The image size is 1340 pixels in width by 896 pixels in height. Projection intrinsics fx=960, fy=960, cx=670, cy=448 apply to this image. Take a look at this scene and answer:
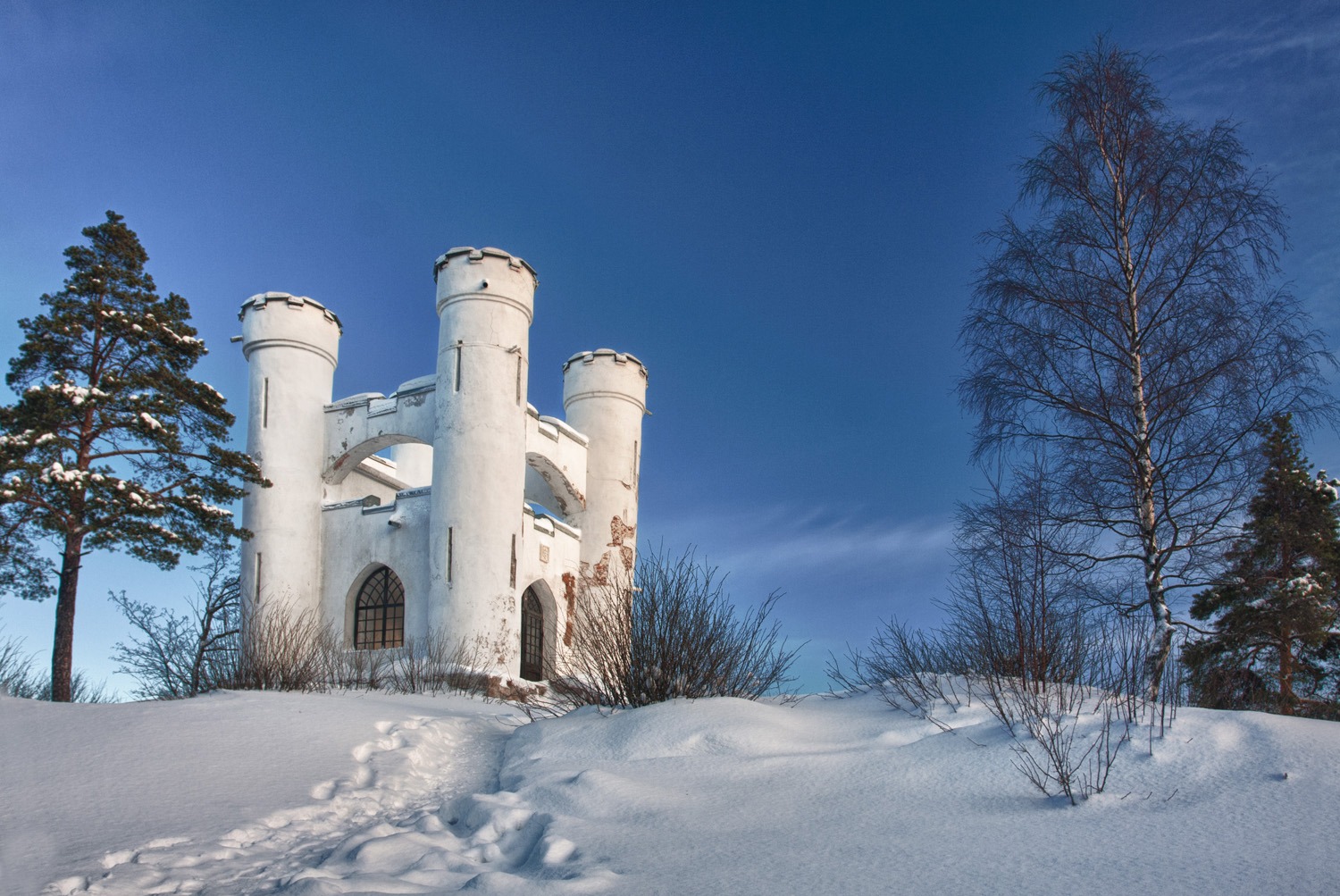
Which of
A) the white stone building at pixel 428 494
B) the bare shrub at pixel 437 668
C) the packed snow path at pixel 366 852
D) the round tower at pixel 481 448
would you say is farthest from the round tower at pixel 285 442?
the packed snow path at pixel 366 852

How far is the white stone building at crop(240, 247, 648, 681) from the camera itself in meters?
18.9

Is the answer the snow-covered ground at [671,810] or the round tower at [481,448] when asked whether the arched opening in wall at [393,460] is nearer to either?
the round tower at [481,448]

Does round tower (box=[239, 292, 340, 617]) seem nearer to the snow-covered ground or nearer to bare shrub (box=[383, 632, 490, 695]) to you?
bare shrub (box=[383, 632, 490, 695])

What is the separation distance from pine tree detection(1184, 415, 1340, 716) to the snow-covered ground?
22.1ft

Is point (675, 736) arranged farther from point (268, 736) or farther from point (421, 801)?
point (268, 736)

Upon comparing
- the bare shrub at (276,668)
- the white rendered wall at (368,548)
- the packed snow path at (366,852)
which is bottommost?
the packed snow path at (366,852)

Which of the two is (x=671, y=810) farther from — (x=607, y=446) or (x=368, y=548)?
(x=607, y=446)

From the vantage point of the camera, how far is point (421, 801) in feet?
18.2

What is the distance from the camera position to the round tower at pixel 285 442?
20.0m

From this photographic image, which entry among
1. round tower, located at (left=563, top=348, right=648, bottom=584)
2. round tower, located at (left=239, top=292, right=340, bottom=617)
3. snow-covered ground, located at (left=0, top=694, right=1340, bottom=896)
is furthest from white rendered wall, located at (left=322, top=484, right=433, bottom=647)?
snow-covered ground, located at (left=0, top=694, right=1340, bottom=896)

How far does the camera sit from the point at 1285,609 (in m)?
12.8

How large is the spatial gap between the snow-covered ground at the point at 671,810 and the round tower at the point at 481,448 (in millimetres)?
12085

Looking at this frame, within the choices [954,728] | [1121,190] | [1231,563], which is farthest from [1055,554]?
[954,728]

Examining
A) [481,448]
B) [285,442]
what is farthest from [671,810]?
[285,442]
